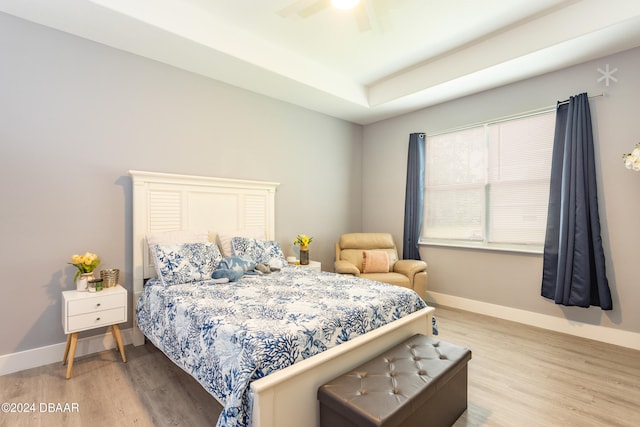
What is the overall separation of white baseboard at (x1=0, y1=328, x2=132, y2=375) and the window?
3893mm

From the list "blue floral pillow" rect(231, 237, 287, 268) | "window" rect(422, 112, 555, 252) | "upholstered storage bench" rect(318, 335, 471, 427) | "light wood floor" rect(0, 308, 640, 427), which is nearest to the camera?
"upholstered storage bench" rect(318, 335, 471, 427)

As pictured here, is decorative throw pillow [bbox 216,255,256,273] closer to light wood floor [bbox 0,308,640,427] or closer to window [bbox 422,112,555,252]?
light wood floor [bbox 0,308,640,427]

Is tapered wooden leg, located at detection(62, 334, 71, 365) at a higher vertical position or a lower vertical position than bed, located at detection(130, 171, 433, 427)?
lower

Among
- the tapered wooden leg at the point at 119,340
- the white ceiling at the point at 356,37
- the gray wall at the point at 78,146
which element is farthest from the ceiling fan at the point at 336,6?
the tapered wooden leg at the point at 119,340

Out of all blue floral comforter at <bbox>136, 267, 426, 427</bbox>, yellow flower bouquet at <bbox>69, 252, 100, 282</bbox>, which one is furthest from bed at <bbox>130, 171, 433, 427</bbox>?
yellow flower bouquet at <bbox>69, 252, 100, 282</bbox>

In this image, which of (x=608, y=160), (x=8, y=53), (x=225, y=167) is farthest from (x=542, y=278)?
(x=8, y=53)

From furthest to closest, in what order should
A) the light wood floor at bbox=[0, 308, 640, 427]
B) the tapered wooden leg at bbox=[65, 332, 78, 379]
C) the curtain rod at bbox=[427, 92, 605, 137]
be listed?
the curtain rod at bbox=[427, 92, 605, 137]
the tapered wooden leg at bbox=[65, 332, 78, 379]
the light wood floor at bbox=[0, 308, 640, 427]

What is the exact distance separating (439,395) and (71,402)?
7.47 feet

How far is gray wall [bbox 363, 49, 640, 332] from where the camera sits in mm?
2910

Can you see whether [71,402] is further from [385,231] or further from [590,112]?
[590,112]

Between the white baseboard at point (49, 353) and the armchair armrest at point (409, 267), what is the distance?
9.94 ft

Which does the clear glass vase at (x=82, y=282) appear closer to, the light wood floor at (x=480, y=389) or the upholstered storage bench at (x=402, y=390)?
the light wood floor at (x=480, y=389)

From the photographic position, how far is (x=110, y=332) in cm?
284

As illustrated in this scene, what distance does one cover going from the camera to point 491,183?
387 centimetres
